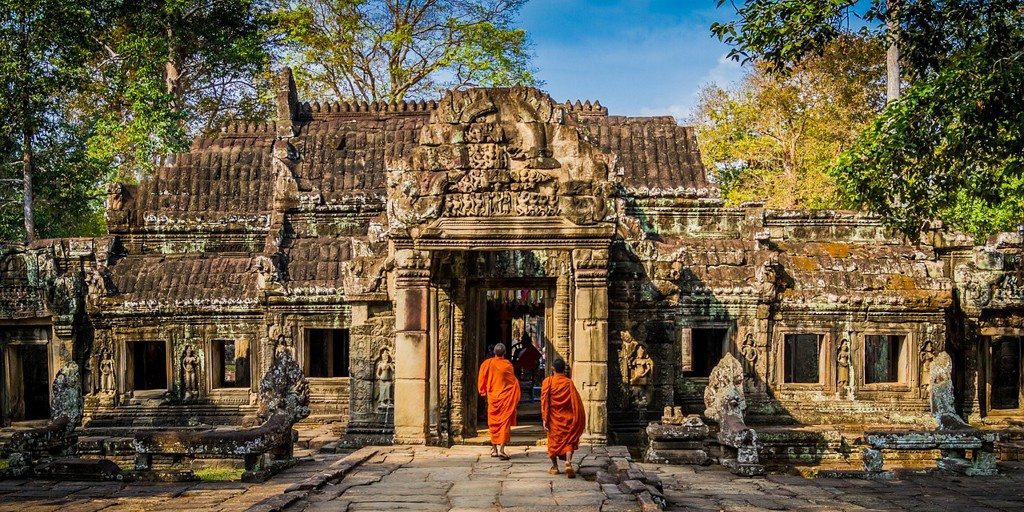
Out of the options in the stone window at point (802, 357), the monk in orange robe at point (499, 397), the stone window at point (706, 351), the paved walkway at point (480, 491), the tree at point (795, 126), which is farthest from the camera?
the tree at point (795, 126)

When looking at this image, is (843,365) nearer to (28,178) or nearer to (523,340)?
(523,340)

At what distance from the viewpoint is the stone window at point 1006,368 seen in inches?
792

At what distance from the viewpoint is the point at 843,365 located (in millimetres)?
17984

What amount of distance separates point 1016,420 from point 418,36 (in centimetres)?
2008

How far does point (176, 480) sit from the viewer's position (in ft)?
39.8

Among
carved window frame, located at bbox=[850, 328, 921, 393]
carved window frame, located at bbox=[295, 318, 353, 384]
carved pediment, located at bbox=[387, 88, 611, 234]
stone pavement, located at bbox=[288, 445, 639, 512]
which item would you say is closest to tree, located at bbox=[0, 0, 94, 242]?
carved window frame, located at bbox=[295, 318, 353, 384]

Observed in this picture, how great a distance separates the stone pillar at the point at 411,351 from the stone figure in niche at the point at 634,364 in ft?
8.68

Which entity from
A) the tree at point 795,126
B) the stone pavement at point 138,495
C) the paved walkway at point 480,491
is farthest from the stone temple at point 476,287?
the tree at point 795,126

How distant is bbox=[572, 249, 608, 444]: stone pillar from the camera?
12828mm

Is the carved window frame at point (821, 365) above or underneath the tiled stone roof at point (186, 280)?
underneath

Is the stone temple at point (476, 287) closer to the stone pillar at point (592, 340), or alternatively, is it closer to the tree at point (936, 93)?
the stone pillar at point (592, 340)

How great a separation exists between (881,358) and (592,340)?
9.15 meters

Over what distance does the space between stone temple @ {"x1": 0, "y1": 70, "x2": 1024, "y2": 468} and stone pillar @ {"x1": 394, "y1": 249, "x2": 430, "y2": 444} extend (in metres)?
0.03

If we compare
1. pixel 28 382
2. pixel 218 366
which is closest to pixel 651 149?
pixel 218 366
